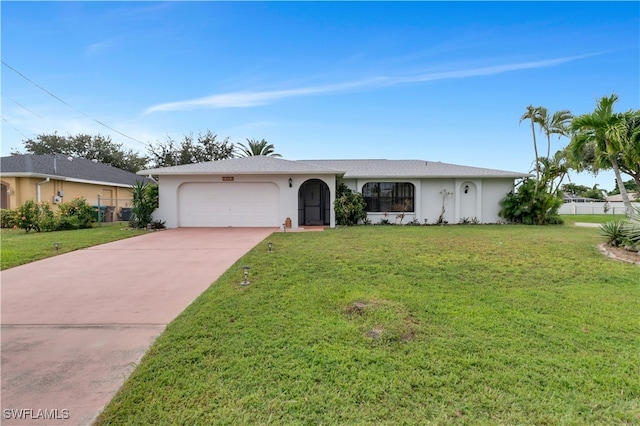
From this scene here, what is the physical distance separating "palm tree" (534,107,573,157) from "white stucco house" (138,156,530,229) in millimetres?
3294

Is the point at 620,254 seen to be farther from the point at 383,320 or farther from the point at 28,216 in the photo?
the point at 28,216

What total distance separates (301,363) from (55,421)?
5.90 feet

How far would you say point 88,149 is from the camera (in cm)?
3438

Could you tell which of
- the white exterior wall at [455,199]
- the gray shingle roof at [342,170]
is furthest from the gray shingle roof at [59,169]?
the white exterior wall at [455,199]

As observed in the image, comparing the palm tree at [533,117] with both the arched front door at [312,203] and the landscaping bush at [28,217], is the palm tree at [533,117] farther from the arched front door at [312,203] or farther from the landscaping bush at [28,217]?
the landscaping bush at [28,217]

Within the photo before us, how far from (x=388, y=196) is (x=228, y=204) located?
8332 millimetres

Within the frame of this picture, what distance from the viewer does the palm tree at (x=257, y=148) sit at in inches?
1238

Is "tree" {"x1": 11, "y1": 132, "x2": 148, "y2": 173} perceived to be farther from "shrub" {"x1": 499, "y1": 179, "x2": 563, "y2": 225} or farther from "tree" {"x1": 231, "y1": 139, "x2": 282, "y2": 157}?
"shrub" {"x1": 499, "y1": 179, "x2": 563, "y2": 225}

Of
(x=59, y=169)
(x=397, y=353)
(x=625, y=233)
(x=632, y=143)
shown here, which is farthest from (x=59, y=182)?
(x=625, y=233)

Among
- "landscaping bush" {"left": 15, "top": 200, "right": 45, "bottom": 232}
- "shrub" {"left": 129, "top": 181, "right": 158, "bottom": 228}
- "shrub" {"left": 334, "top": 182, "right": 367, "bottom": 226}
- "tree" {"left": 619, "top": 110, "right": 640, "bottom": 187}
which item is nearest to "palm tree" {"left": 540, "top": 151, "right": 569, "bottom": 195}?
"tree" {"left": 619, "top": 110, "right": 640, "bottom": 187}

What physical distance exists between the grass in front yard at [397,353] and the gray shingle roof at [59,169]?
17.4 meters

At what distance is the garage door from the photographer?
604 inches

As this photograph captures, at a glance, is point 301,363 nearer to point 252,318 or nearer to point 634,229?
point 252,318

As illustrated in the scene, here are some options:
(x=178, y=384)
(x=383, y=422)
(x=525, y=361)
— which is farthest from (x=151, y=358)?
(x=525, y=361)
